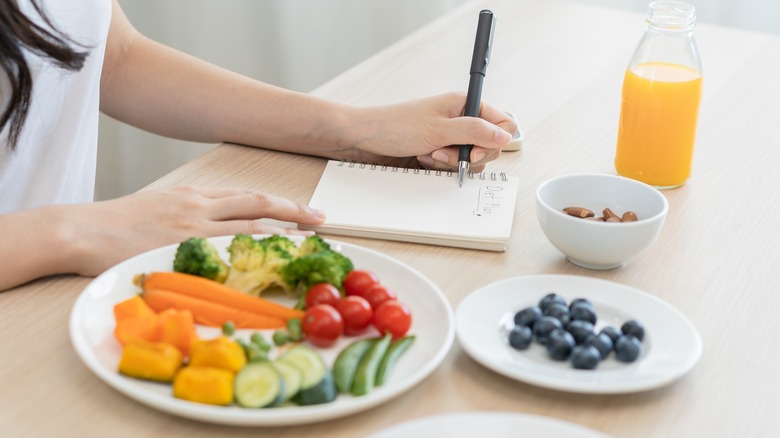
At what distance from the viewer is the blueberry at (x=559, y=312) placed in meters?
0.82

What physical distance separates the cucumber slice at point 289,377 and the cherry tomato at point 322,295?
0.10m

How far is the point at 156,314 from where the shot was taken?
0.83 m

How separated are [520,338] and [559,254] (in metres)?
0.24

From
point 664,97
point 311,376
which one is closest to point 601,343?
point 311,376

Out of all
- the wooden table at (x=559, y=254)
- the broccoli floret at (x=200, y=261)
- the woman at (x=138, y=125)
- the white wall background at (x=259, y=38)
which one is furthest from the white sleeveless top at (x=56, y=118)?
the white wall background at (x=259, y=38)

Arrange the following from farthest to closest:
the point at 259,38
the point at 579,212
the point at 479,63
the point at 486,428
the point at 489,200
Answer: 1. the point at 259,38
2. the point at 479,63
3. the point at 489,200
4. the point at 579,212
5. the point at 486,428

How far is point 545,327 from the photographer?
0.81 metres

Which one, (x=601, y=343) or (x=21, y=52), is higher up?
(x=21, y=52)

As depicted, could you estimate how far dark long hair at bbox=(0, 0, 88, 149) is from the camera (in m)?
1.11

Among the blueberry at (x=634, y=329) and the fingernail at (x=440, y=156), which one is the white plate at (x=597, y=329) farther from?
the fingernail at (x=440, y=156)

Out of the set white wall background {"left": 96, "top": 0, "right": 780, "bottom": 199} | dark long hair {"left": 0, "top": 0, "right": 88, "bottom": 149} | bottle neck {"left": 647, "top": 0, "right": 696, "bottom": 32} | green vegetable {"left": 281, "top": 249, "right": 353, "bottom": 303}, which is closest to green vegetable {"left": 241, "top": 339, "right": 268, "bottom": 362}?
green vegetable {"left": 281, "top": 249, "right": 353, "bottom": 303}

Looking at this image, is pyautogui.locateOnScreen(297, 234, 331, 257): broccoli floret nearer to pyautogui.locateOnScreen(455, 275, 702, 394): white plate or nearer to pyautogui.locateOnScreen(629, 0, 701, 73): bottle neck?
pyautogui.locateOnScreen(455, 275, 702, 394): white plate

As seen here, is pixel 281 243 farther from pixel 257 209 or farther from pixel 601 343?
pixel 601 343

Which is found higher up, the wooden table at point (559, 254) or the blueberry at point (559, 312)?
the blueberry at point (559, 312)
